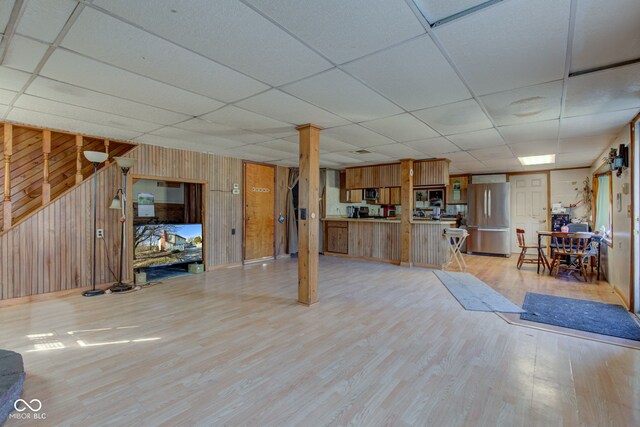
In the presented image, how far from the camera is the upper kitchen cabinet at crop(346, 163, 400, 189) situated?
7.45 meters

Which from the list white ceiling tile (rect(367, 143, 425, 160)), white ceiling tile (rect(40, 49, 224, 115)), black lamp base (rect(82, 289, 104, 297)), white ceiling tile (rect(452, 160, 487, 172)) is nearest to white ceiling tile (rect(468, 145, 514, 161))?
white ceiling tile (rect(452, 160, 487, 172))

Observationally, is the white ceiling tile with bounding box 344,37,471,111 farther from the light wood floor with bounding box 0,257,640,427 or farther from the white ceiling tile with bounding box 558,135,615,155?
the white ceiling tile with bounding box 558,135,615,155

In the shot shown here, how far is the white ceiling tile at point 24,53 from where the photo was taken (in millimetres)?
2051

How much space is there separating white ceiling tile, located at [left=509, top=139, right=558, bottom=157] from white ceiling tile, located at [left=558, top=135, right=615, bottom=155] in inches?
4.6

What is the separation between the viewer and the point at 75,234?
4570 mm

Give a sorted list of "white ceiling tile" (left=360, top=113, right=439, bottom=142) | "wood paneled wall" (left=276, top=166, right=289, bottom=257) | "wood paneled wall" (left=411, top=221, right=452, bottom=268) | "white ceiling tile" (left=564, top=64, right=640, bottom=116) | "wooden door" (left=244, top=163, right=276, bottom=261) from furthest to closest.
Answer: "wood paneled wall" (left=276, top=166, right=289, bottom=257)
"wooden door" (left=244, top=163, right=276, bottom=261)
"wood paneled wall" (left=411, top=221, right=452, bottom=268)
"white ceiling tile" (left=360, top=113, right=439, bottom=142)
"white ceiling tile" (left=564, top=64, right=640, bottom=116)

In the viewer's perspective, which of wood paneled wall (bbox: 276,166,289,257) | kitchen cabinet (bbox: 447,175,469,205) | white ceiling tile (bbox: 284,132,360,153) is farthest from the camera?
kitchen cabinet (bbox: 447,175,469,205)

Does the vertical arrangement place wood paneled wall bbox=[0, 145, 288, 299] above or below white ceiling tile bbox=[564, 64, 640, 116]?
below

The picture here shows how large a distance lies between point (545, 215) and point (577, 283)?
3.66 metres

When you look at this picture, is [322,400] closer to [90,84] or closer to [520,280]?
[90,84]

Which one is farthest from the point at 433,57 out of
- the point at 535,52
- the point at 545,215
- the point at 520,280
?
the point at 545,215

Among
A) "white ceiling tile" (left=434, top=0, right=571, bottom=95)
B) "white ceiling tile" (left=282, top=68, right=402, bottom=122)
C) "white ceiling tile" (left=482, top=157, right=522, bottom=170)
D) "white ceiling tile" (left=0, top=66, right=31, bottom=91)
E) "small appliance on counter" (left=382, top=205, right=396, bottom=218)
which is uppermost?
"white ceiling tile" (left=0, top=66, right=31, bottom=91)

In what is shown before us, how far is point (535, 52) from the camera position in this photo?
2139 mm

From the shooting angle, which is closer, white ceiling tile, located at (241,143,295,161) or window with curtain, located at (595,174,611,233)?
white ceiling tile, located at (241,143,295,161)
